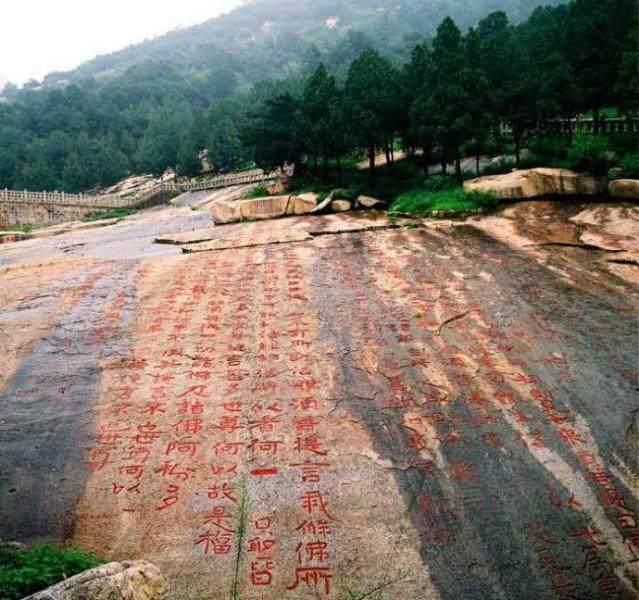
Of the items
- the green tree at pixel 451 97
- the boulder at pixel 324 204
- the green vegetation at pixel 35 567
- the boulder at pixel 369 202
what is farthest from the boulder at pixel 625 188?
the green vegetation at pixel 35 567

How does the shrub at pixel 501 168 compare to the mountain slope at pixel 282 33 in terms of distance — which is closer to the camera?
the shrub at pixel 501 168

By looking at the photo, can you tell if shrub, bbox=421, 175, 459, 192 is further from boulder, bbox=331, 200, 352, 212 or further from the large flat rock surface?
the large flat rock surface

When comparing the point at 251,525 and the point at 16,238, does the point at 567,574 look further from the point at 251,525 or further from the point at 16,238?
the point at 16,238

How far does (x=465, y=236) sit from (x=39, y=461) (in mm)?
9783

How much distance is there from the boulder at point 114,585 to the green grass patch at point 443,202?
40.3ft

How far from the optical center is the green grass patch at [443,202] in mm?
14484

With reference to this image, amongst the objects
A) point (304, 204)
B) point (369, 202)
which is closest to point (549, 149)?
point (369, 202)

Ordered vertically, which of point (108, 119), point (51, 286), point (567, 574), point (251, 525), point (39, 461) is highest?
point (108, 119)

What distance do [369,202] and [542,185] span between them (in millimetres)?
5720

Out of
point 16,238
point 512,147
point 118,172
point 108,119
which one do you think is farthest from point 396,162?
point 108,119

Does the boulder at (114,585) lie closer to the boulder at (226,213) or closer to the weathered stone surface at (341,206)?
the weathered stone surface at (341,206)

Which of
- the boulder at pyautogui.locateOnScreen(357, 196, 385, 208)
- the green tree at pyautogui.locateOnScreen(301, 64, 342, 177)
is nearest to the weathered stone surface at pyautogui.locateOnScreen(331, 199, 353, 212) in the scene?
the boulder at pyautogui.locateOnScreen(357, 196, 385, 208)

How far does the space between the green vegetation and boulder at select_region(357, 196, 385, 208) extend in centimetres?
1495

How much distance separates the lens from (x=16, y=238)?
74.8 feet
